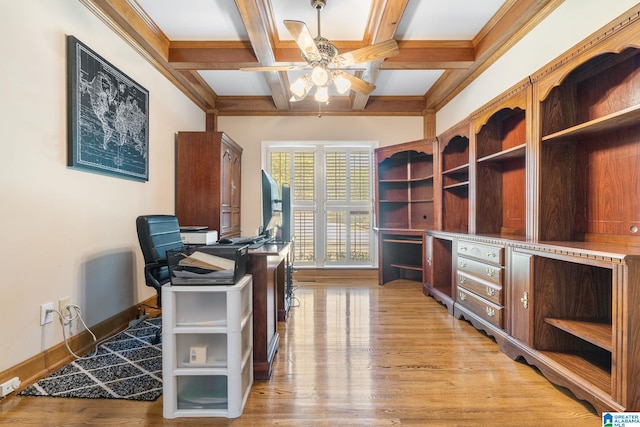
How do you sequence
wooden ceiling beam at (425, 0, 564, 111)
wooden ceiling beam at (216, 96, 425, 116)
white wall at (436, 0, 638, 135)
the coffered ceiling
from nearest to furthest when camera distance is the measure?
white wall at (436, 0, 638, 135) < wooden ceiling beam at (425, 0, 564, 111) < the coffered ceiling < wooden ceiling beam at (216, 96, 425, 116)

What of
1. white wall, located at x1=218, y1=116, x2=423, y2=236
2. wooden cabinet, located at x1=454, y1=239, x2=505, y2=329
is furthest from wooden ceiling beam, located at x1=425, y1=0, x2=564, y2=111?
wooden cabinet, located at x1=454, y1=239, x2=505, y2=329

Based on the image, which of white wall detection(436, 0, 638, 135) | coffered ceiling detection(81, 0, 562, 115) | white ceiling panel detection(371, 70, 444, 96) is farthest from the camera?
white ceiling panel detection(371, 70, 444, 96)

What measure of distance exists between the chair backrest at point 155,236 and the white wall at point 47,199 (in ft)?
1.26

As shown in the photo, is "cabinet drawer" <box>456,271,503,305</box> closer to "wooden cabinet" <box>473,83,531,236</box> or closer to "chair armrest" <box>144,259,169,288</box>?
"wooden cabinet" <box>473,83,531,236</box>

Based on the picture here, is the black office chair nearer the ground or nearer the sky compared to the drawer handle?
nearer the sky

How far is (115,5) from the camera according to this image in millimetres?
2344

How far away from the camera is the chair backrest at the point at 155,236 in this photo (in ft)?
7.60

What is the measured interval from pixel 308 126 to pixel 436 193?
7.35 feet

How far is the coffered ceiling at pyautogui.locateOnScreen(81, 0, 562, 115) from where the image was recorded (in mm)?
2537

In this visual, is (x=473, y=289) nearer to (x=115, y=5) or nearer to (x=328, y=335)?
(x=328, y=335)

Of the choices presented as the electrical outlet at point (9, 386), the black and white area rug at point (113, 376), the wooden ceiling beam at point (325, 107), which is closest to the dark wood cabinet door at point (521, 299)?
the black and white area rug at point (113, 376)

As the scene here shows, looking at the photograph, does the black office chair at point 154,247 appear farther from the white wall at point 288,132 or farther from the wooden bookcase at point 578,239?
the wooden bookcase at point 578,239

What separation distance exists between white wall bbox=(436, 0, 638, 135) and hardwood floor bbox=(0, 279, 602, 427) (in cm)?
228

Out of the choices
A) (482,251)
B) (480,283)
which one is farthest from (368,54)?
(480,283)
